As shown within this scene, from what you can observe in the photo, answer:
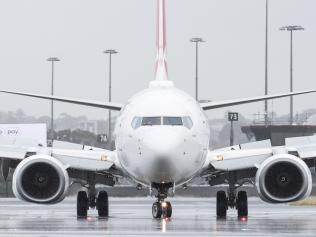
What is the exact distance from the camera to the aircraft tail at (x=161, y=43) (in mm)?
41125

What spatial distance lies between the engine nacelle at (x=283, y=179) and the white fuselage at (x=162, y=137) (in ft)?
6.21

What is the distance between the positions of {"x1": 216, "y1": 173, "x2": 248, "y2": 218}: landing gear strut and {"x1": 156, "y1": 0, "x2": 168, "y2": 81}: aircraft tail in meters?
4.01

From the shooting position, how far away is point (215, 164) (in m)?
38.1

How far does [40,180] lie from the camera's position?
121 feet

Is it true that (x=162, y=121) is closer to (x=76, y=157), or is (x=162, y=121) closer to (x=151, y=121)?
(x=151, y=121)

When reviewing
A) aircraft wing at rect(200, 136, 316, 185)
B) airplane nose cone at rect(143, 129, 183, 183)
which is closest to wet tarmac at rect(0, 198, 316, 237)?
airplane nose cone at rect(143, 129, 183, 183)

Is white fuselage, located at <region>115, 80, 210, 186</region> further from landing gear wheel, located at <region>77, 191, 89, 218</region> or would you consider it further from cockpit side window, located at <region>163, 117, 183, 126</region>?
landing gear wheel, located at <region>77, 191, 89, 218</region>

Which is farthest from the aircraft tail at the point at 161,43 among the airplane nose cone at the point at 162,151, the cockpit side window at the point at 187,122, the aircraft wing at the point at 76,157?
the airplane nose cone at the point at 162,151

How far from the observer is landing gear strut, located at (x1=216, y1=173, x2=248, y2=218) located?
131ft

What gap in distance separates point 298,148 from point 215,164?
8.07ft

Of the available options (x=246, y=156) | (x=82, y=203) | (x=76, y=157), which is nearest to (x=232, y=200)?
(x=246, y=156)

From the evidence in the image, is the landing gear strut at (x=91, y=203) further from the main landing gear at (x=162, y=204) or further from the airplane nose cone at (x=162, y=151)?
the airplane nose cone at (x=162, y=151)

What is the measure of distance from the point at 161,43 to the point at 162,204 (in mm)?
6416

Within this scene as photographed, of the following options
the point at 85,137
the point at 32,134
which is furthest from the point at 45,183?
the point at 85,137
